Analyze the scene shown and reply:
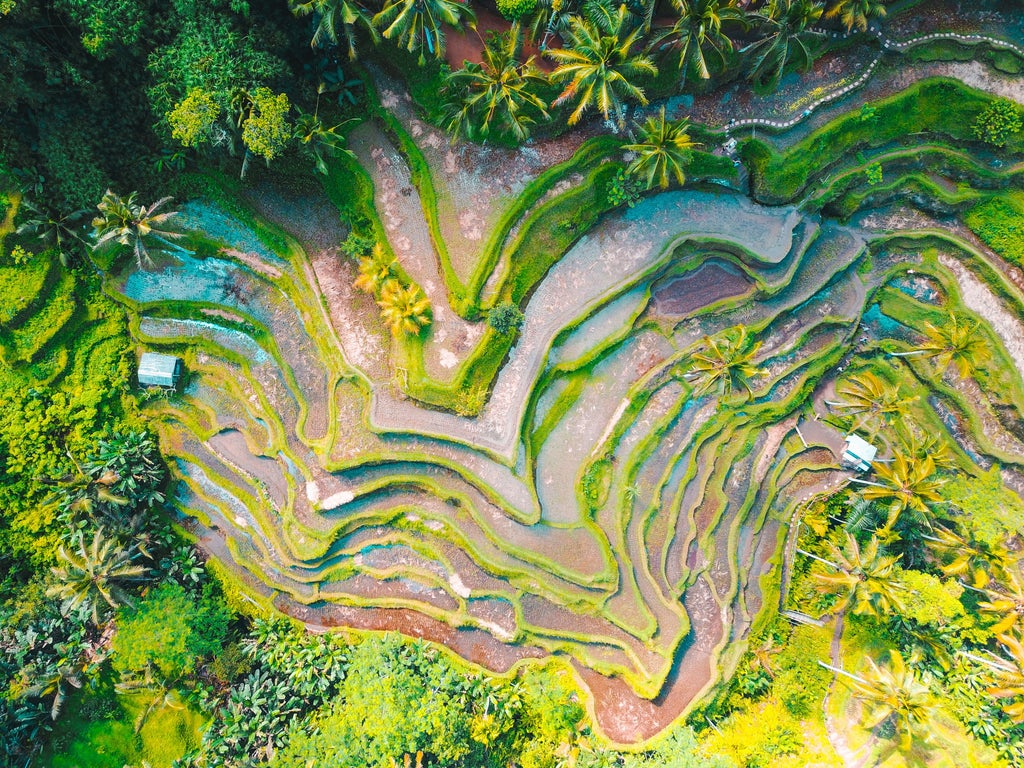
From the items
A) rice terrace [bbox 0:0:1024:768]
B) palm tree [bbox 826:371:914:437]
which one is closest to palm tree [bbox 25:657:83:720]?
rice terrace [bbox 0:0:1024:768]

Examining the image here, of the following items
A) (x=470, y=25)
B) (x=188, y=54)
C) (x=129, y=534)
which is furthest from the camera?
(x=129, y=534)

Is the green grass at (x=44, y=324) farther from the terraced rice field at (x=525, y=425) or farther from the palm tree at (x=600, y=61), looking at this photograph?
the palm tree at (x=600, y=61)

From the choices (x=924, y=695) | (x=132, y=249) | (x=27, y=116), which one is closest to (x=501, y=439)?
(x=132, y=249)

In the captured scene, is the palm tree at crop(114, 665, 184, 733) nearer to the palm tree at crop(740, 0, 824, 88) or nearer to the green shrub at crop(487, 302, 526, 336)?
the green shrub at crop(487, 302, 526, 336)

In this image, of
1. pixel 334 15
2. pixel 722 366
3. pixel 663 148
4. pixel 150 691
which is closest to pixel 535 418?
pixel 722 366

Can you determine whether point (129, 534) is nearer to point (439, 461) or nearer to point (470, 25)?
point (439, 461)

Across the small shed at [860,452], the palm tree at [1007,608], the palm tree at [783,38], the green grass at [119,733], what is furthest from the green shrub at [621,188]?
the green grass at [119,733]
